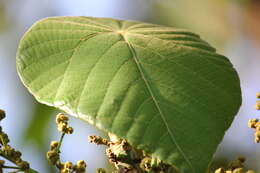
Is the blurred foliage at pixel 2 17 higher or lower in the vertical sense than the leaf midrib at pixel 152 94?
lower

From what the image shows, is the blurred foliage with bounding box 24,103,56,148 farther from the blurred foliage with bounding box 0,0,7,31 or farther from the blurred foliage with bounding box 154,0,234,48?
the blurred foliage with bounding box 0,0,7,31

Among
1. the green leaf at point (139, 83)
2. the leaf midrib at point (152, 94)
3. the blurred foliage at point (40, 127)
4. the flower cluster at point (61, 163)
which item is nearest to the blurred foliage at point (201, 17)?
the blurred foliage at point (40, 127)

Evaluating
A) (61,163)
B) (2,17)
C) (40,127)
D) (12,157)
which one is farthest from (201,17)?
(12,157)

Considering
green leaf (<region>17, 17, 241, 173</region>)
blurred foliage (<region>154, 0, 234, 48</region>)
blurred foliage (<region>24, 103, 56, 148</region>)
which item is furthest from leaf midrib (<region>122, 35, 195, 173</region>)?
blurred foliage (<region>154, 0, 234, 48</region>)

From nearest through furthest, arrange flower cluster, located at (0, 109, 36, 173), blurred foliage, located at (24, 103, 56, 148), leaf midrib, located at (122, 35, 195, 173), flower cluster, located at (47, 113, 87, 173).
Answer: leaf midrib, located at (122, 35, 195, 173), flower cluster, located at (0, 109, 36, 173), flower cluster, located at (47, 113, 87, 173), blurred foliage, located at (24, 103, 56, 148)

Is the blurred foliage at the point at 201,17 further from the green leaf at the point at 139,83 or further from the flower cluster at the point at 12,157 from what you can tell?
the flower cluster at the point at 12,157

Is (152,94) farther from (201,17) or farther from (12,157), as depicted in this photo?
(201,17)

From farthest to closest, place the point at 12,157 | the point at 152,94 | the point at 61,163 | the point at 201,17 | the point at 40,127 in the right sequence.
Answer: the point at 201,17 → the point at 40,127 → the point at 61,163 → the point at 12,157 → the point at 152,94

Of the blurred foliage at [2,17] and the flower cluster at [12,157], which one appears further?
the blurred foliage at [2,17]

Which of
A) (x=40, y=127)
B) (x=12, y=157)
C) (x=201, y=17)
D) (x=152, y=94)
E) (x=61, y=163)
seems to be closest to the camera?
(x=152, y=94)
